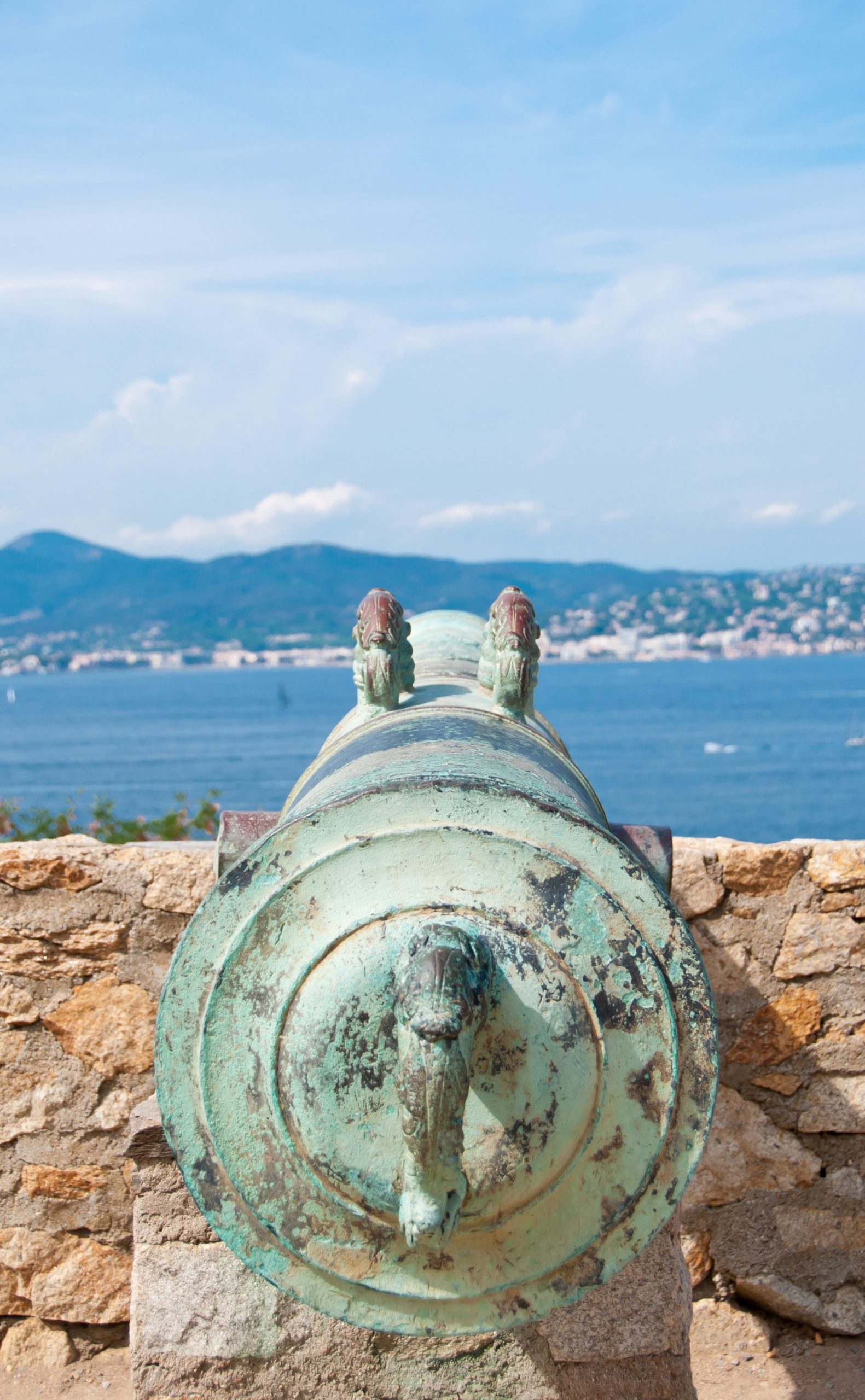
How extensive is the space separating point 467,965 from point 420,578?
131 meters

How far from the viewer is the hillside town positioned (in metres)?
130

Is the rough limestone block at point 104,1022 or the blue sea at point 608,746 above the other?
the rough limestone block at point 104,1022

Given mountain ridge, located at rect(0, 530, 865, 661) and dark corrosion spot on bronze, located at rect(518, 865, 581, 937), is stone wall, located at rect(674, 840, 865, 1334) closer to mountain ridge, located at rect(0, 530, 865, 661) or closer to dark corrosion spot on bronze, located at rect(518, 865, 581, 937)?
dark corrosion spot on bronze, located at rect(518, 865, 581, 937)

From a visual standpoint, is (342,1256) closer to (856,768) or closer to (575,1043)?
(575,1043)

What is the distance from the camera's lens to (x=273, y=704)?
106688mm

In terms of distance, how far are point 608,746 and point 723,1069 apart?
61194 mm

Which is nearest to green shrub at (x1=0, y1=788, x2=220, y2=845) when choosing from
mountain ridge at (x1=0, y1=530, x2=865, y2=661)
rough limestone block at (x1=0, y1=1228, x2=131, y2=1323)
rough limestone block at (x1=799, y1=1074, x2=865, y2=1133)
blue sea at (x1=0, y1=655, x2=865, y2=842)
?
rough limestone block at (x1=0, y1=1228, x2=131, y2=1323)

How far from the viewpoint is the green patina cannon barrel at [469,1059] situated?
2.30m

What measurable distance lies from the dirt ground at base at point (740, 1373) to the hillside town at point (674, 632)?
117131 millimetres

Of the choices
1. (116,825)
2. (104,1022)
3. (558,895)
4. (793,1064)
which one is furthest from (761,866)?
(116,825)

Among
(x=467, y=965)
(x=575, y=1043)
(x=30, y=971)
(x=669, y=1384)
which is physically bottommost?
(x=669, y=1384)

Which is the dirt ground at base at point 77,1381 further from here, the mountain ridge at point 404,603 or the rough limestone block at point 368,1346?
the mountain ridge at point 404,603

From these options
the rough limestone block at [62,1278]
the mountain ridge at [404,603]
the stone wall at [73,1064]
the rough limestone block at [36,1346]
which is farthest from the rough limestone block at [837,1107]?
the mountain ridge at [404,603]

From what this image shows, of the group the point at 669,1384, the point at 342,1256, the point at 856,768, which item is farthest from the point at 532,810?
the point at 856,768
